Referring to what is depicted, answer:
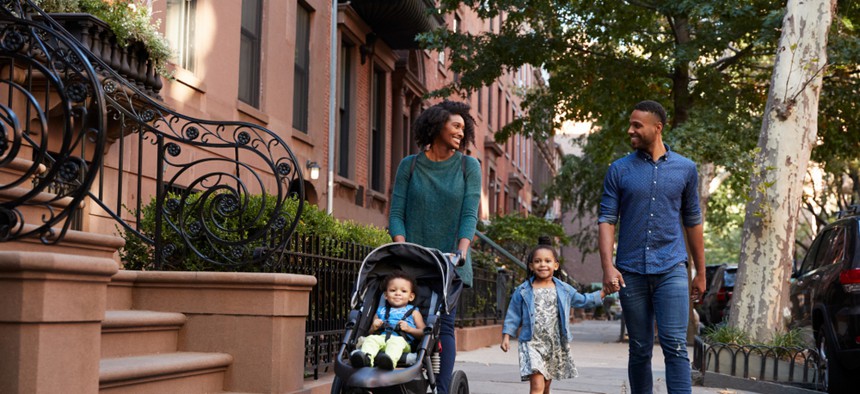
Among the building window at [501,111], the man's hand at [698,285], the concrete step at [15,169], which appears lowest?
the man's hand at [698,285]

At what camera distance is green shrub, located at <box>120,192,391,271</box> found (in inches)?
271

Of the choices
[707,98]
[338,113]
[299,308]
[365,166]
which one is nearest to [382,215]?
[365,166]

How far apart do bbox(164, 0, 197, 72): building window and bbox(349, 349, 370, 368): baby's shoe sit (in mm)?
7448

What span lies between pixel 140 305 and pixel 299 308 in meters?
1.02

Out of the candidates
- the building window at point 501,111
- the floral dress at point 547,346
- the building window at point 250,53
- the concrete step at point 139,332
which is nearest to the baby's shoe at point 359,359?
the concrete step at point 139,332

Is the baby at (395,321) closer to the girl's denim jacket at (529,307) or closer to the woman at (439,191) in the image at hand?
the woman at (439,191)

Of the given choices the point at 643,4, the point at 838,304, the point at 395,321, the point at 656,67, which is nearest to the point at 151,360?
the point at 395,321

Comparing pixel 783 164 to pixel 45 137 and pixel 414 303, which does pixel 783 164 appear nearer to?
→ pixel 414 303

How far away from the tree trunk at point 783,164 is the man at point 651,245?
5.92m

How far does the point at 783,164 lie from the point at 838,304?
3.18 meters

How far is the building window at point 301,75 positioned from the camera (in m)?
16.4

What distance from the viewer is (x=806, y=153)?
1217 centimetres

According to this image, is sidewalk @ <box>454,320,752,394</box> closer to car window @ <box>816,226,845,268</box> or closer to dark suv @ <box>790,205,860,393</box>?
dark suv @ <box>790,205,860,393</box>

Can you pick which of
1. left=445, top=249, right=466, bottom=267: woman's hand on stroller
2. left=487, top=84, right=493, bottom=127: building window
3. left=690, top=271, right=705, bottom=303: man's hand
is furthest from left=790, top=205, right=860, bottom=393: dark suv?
left=487, top=84, right=493, bottom=127: building window
